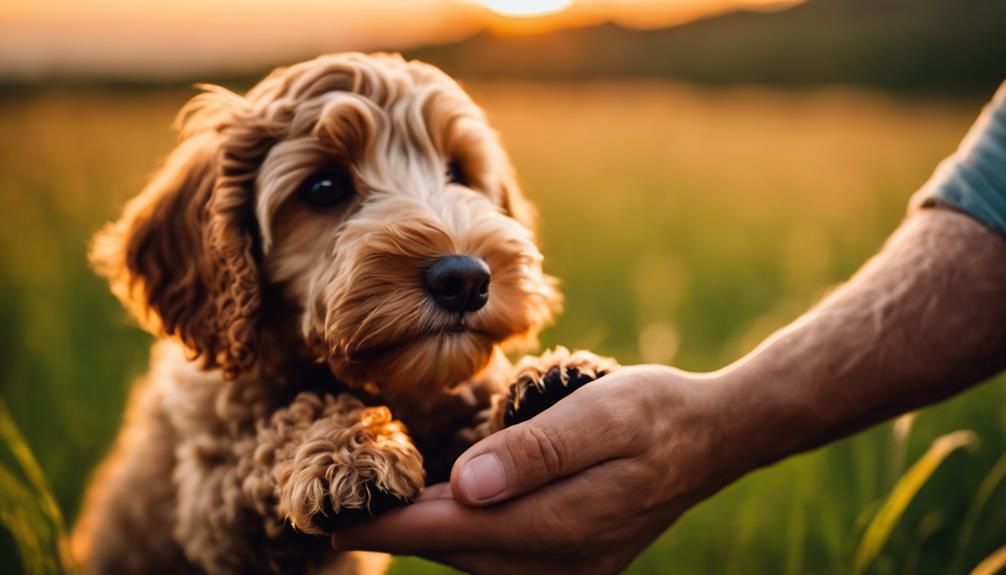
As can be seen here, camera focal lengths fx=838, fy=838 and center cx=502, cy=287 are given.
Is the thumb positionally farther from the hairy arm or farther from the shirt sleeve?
the shirt sleeve

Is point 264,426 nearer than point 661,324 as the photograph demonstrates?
Yes

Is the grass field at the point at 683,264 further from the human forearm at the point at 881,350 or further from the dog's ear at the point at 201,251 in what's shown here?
the dog's ear at the point at 201,251

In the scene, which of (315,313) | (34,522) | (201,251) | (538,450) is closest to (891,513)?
(538,450)

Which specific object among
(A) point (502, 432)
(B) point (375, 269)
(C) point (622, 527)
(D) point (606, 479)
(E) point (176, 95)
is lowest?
(E) point (176, 95)

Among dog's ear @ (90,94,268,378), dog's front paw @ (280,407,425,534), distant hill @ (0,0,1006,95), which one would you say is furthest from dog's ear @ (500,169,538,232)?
distant hill @ (0,0,1006,95)

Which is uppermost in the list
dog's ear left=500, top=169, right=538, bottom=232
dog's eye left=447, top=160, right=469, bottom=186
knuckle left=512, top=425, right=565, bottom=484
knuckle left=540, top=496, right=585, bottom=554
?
dog's eye left=447, top=160, right=469, bottom=186

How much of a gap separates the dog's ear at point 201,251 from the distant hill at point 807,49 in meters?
16.4

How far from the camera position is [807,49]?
74.1 feet

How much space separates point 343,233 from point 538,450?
3.18 feet

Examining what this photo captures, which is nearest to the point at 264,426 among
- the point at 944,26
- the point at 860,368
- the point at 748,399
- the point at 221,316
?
the point at 221,316

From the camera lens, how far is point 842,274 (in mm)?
7199

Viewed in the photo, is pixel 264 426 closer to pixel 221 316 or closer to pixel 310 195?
pixel 221 316

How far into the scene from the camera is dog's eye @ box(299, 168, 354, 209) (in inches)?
114

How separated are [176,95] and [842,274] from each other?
1514 centimetres
